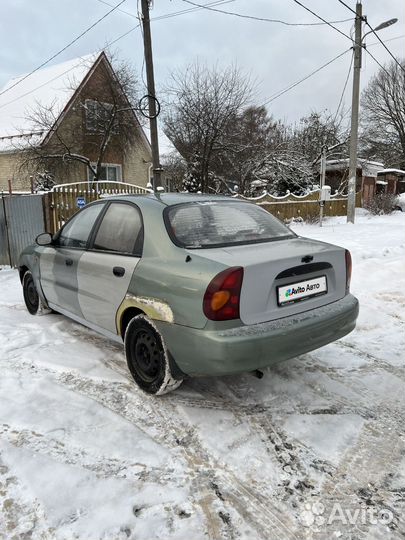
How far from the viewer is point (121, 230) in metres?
3.46

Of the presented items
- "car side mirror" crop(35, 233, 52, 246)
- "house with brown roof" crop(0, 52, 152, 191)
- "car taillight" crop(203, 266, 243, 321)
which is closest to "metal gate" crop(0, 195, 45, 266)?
"car side mirror" crop(35, 233, 52, 246)

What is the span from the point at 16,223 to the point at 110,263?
599 cm

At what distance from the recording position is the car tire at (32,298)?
4.96 meters

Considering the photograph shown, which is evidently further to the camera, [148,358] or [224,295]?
[148,358]

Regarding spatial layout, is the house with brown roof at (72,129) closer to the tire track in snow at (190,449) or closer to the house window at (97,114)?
the house window at (97,114)

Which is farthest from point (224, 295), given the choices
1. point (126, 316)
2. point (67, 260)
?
point (67, 260)

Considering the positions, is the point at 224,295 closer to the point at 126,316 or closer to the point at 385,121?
the point at 126,316

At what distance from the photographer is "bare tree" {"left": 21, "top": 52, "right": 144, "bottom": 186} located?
17859 mm

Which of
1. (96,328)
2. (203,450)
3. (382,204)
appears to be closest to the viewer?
(203,450)

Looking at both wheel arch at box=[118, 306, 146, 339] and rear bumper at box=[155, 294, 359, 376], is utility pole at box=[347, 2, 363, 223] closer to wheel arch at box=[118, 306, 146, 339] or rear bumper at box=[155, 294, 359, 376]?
rear bumper at box=[155, 294, 359, 376]

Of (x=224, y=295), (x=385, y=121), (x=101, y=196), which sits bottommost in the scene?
(x=224, y=295)

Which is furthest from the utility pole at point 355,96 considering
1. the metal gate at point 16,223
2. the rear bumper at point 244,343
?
the rear bumper at point 244,343

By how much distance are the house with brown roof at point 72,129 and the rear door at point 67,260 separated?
571 inches

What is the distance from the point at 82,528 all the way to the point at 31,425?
996 millimetres
